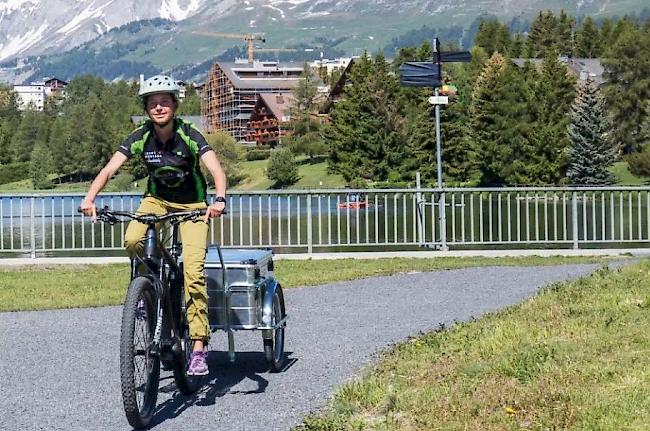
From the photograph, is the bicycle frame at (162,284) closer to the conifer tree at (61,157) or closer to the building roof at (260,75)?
the conifer tree at (61,157)

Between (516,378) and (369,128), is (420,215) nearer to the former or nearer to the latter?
(516,378)

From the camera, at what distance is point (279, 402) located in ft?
20.3

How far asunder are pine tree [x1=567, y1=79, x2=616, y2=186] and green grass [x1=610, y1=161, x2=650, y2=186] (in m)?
2.23

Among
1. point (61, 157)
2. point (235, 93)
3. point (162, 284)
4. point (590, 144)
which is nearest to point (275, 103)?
point (235, 93)

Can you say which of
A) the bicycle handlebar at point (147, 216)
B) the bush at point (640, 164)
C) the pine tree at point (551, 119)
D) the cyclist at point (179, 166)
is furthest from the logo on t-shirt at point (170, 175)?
the bush at point (640, 164)

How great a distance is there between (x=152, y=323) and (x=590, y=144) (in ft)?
181

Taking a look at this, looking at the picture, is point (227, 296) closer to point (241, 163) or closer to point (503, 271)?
point (503, 271)

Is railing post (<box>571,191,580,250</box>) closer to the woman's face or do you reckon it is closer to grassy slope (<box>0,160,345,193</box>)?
the woman's face

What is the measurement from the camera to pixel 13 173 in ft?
324

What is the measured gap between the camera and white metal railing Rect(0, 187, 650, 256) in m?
16.6

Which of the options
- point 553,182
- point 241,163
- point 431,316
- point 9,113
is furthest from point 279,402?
point 9,113

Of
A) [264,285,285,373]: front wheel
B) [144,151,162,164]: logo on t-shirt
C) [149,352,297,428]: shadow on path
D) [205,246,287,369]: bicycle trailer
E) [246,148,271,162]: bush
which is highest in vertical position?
[144,151,162,164]: logo on t-shirt

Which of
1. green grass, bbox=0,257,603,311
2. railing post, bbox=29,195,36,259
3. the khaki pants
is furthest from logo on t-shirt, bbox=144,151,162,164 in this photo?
railing post, bbox=29,195,36,259

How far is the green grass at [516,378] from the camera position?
497 cm
